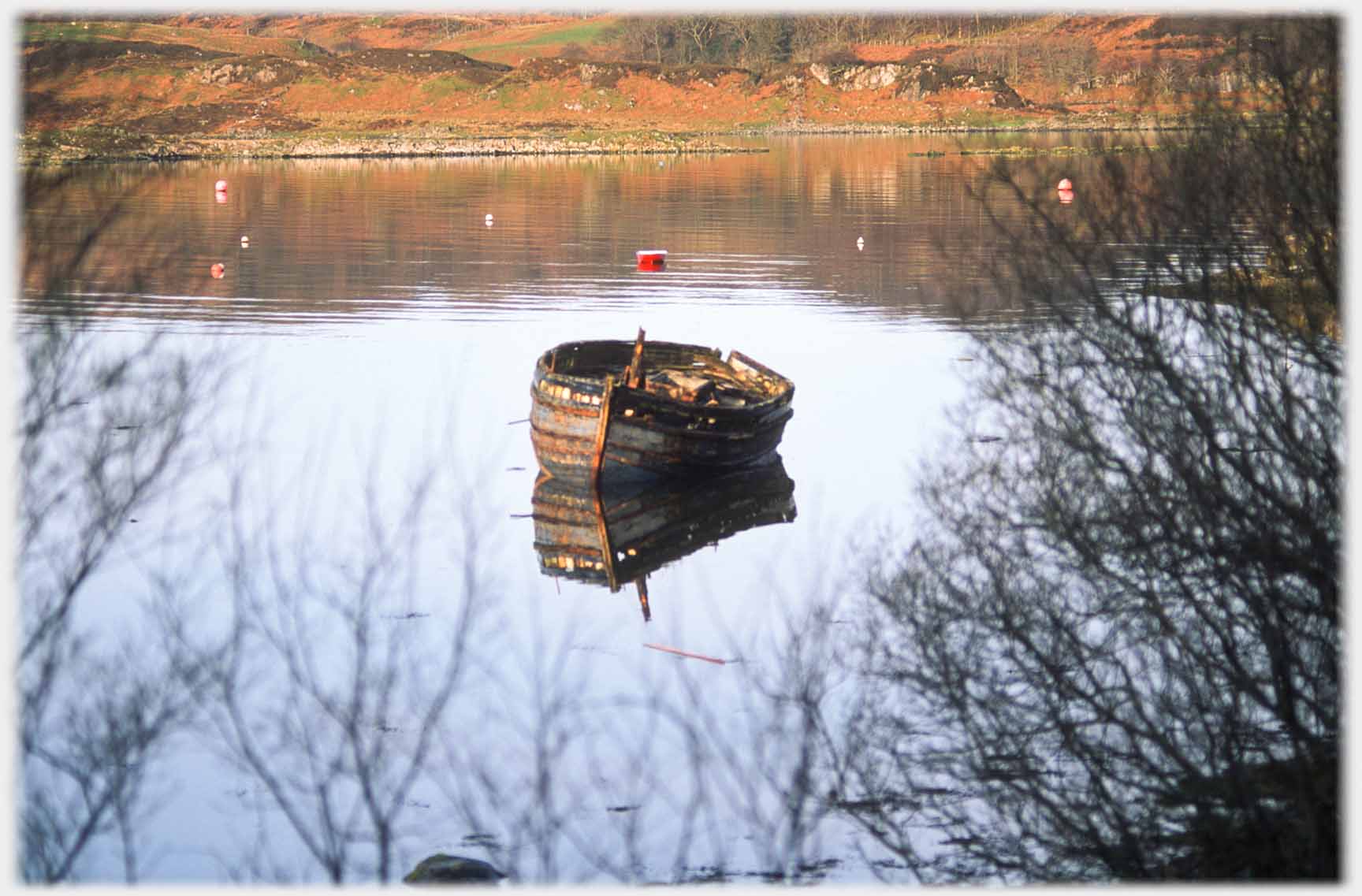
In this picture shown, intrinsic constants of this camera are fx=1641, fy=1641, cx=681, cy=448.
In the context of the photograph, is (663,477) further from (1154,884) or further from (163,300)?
(163,300)

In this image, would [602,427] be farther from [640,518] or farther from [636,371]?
[640,518]

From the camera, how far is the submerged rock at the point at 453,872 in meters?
10.9

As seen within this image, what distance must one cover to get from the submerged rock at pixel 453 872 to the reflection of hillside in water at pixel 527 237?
45.5 feet

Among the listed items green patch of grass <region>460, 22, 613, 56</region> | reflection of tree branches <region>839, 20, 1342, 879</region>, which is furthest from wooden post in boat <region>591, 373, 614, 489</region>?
green patch of grass <region>460, 22, 613, 56</region>

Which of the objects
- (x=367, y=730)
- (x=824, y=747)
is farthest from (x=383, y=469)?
(x=824, y=747)

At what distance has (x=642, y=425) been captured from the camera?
22.4m

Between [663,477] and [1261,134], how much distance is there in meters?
12.7

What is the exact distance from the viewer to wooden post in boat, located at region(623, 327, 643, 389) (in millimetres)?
22062

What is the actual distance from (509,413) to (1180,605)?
15945mm

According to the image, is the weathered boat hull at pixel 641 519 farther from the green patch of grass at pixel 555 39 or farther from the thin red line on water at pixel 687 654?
the green patch of grass at pixel 555 39

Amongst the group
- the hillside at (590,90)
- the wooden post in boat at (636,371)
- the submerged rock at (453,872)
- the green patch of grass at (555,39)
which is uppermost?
the green patch of grass at (555,39)

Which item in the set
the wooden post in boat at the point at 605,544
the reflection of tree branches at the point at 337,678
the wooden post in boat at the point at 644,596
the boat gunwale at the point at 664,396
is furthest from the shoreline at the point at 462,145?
the reflection of tree branches at the point at 337,678

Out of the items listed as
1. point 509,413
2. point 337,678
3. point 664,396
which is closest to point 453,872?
point 337,678

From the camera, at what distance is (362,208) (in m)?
61.6
